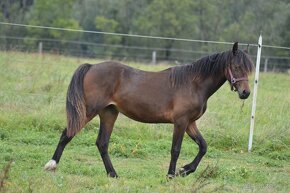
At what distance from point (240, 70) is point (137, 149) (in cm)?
246

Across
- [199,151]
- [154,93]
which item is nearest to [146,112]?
[154,93]

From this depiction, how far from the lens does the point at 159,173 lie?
6668 millimetres

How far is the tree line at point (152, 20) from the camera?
35156 mm

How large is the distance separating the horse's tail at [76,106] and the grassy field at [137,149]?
57 centimetres

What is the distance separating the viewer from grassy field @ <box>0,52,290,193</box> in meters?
5.67

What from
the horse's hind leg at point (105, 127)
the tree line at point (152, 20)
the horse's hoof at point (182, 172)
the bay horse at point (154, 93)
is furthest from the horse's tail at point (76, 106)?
the tree line at point (152, 20)

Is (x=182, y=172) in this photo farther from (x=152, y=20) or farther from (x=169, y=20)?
(x=152, y=20)

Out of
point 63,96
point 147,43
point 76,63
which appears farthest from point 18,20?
point 63,96

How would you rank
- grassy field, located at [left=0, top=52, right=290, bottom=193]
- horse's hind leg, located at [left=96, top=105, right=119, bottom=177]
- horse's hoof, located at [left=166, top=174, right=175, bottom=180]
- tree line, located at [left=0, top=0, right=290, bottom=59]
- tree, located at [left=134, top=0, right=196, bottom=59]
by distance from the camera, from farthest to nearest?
tree, located at [left=134, top=0, right=196, bottom=59] → tree line, located at [left=0, top=0, right=290, bottom=59] → horse's hind leg, located at [left=96, top=105, right=119, bottom=177] → horse's hoof, located at [left=166, top=174, right=175, bottom=180] → grassy field, located at [left=0, top=52, right=290, bottom=193]

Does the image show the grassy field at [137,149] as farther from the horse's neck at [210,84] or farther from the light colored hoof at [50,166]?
the horse's neck at [210,84]

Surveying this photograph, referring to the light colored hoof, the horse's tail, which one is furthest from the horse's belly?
the light colored hoof

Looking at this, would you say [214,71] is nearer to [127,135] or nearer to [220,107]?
[127,135]

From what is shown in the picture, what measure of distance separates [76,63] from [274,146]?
10.7 metres

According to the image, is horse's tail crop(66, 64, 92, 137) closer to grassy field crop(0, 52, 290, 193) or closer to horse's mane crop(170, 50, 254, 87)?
grassy field crop(0, 52, 290, 193)
